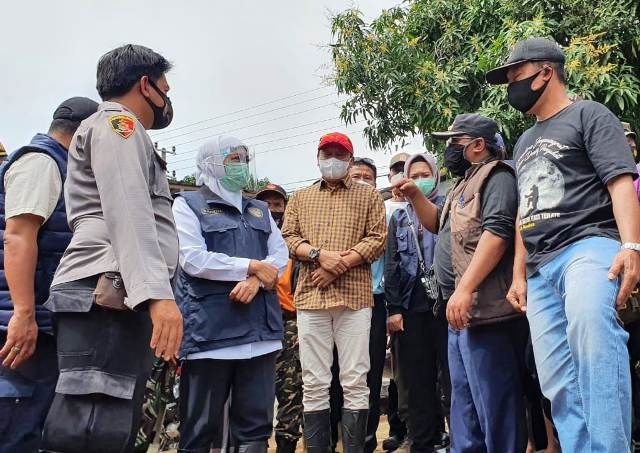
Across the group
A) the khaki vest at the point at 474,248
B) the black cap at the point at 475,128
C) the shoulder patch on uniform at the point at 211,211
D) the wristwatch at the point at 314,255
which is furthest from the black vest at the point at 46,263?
the black cap at the point at 475,128

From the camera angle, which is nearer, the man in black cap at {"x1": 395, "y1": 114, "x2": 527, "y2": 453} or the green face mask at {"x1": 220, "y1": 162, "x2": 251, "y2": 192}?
the man in black cap at {"x1": 395, "y1": 114, "x2": 527, "y2": 453}

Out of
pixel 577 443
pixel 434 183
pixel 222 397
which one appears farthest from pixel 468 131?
pixel 222 397

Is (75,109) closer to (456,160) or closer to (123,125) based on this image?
(123,125)

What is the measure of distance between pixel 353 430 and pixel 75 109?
255 cm

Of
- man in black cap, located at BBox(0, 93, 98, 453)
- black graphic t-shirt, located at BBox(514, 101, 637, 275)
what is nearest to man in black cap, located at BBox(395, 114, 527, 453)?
black graphic t-shirt, located at BBox(514, 101, 637, 275)

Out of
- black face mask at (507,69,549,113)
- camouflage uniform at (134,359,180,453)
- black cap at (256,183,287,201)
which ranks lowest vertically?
camouflage uniform at (134,359,180,453)

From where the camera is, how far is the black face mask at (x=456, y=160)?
12.6 ft

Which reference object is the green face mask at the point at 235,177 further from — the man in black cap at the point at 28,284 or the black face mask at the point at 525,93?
the black face mask at the point at 525,93

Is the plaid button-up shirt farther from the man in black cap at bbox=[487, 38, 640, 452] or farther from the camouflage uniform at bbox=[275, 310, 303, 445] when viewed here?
the man in black cap at bbox=[487, 38, 640, 452]

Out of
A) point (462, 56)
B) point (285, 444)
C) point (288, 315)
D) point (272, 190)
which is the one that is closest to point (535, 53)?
point (288, 315)

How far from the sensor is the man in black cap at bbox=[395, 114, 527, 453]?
310 cm

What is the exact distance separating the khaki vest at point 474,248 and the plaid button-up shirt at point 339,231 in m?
0.79

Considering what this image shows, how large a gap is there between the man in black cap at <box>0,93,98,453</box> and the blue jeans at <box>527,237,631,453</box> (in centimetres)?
221

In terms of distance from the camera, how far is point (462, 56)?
10.5m
